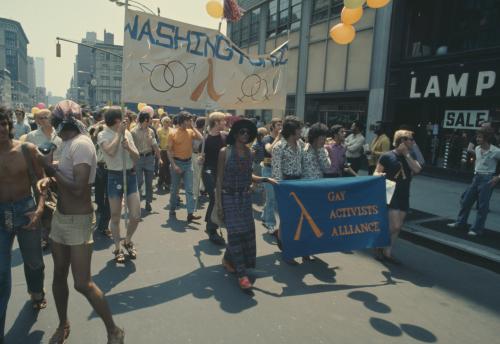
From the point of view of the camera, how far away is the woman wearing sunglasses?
4.07 metres

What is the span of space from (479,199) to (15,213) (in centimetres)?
680

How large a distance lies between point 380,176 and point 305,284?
1782 millimetres

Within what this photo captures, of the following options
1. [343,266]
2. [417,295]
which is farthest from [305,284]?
[417,295]

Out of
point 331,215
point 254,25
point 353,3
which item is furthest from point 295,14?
point 331,215

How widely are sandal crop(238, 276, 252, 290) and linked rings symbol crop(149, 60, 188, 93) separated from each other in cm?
283

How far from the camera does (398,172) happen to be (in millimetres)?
4922

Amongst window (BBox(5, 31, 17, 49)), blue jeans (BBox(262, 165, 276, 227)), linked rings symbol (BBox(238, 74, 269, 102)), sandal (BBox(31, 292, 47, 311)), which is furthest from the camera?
window (BBox(5, 31, 17, 49))

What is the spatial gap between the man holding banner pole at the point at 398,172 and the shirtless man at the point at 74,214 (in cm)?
372

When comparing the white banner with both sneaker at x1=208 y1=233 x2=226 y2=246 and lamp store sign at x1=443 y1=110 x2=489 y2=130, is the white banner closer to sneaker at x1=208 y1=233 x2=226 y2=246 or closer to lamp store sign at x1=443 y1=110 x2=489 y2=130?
sneaker at x1=208 y1=233 x2=226 y2=246

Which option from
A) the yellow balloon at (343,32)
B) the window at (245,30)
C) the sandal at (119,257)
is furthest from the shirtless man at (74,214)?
the window at (245,30)

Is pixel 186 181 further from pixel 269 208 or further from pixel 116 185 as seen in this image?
pixel 116 185

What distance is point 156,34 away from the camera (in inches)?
191

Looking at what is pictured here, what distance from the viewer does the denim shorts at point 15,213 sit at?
111 inches

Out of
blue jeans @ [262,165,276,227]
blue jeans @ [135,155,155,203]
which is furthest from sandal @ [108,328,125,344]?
blue jeans @ [135,155,155,203]
